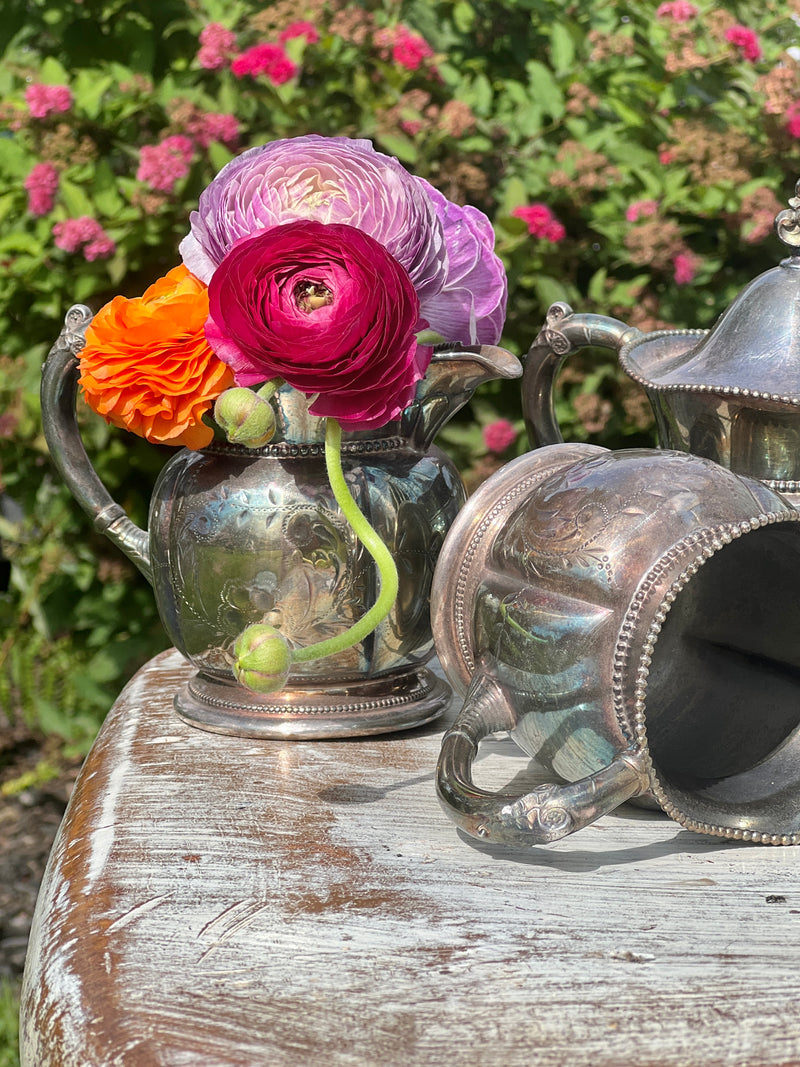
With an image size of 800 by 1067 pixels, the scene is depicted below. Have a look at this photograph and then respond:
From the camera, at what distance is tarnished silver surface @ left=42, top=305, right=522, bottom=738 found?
1.12 metres

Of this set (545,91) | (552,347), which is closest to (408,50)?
(545,91)

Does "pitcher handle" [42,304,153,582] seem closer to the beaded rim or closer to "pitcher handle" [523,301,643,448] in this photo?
"pitcher handle" [523,301,643,448]

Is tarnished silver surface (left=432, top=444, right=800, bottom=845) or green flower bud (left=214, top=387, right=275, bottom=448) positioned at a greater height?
green flower bud (left=214, top=387, right=275, bottom=448)

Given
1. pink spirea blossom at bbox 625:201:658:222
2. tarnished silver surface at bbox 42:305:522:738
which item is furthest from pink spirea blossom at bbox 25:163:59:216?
pink spirea blossom at bbox 625:201:658:222

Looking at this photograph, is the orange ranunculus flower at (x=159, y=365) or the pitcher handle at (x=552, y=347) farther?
the pitcher handle at (x=552, y=347)

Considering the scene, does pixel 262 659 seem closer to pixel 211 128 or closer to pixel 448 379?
pixel 448 379

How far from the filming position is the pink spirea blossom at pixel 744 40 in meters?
2.16

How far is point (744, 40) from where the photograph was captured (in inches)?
85.1

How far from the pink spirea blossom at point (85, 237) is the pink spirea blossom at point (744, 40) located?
46.9 inches

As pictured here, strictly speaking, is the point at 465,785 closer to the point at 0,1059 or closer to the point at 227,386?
the point at 227,386

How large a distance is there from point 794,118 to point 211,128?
1.04 m

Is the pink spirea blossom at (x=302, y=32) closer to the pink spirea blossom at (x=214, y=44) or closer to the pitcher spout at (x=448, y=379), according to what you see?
the pink spirea blossom at (x=214, y=44)

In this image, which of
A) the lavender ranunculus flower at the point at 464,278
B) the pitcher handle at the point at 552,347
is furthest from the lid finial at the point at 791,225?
the lavender ranunculus flower at the point at 464,278

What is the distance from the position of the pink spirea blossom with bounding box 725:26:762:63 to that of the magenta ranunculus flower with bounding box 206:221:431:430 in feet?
4.84
